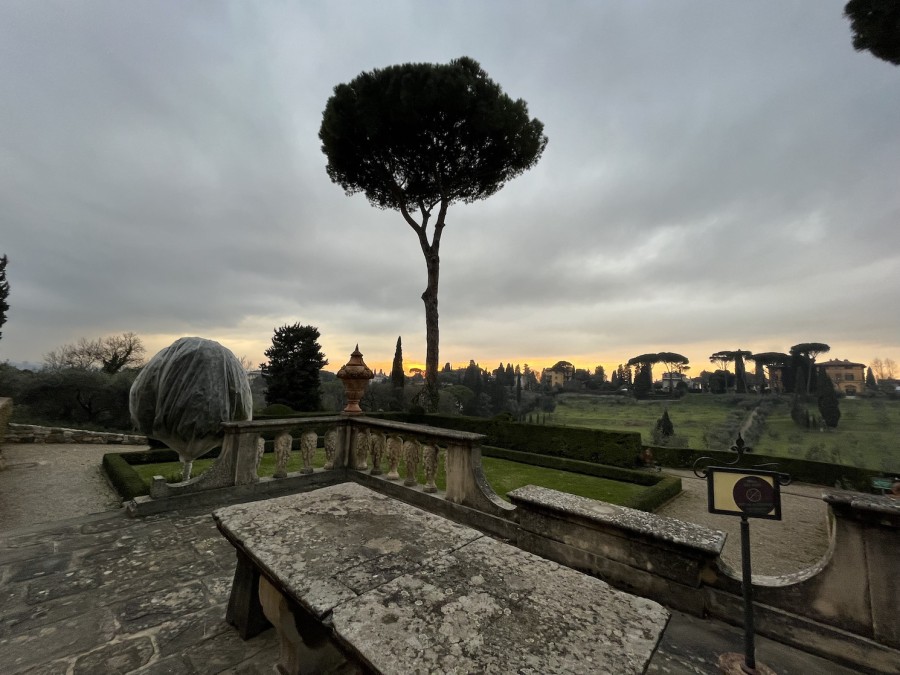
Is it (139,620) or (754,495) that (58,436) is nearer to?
(139,620)

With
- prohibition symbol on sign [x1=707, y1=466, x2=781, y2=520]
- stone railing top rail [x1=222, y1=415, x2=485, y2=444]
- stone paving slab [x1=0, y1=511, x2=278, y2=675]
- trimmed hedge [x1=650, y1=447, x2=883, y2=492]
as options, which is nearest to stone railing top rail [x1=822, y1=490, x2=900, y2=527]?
prohibition symbol on sign [x1=707, y1=466, x2=781, y2=520]

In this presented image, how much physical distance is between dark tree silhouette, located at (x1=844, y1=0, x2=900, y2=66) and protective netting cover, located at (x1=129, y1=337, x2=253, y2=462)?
15.7 m

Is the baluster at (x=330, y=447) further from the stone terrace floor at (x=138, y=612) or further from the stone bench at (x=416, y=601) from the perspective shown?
→ the stone bench at (x=416, y=601)

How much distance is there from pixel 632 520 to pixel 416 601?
211cm

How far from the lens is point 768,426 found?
19969 mm

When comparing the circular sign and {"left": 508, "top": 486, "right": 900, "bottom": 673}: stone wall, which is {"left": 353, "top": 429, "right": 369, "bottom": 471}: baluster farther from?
the circular sign

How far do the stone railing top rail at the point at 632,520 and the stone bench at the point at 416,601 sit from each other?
1331 mm

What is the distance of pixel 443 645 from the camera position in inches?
41.4

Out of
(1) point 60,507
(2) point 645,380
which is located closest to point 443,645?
(1) point 60,507

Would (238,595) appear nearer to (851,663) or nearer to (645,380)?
(851,663)

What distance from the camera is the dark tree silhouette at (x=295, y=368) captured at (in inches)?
868

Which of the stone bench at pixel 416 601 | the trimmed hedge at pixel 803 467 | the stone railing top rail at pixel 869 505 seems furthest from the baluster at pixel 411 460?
the trimmed hedge at pixel 803 467

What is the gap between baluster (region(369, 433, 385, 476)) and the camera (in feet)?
16.8

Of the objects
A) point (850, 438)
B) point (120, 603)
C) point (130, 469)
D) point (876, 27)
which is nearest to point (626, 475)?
point (120, 603)
